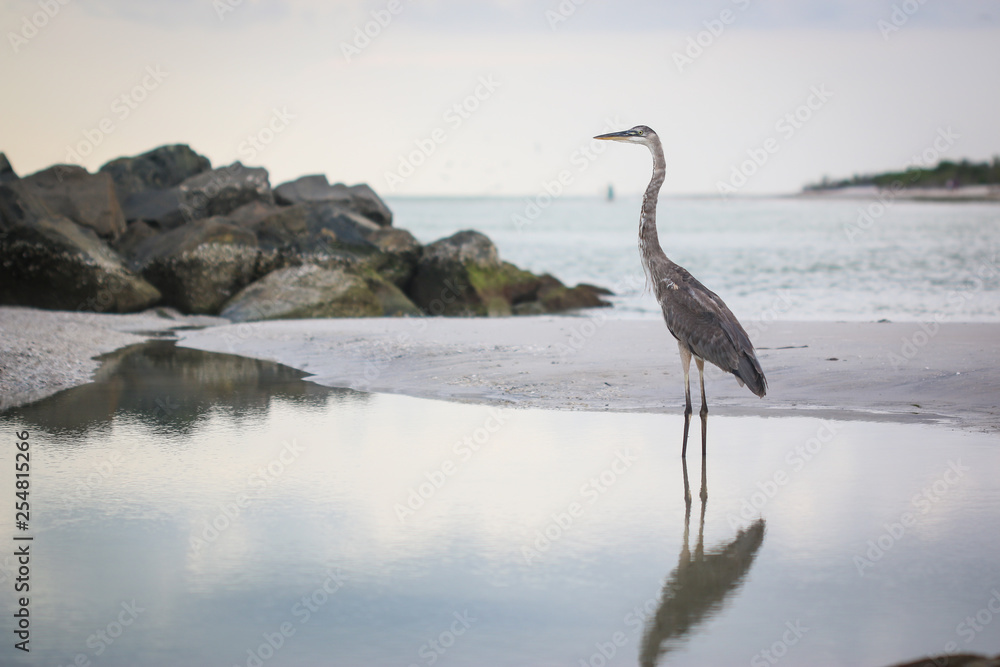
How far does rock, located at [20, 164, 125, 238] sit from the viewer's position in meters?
17.8

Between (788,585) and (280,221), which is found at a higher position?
(280,221)

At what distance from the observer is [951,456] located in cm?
579

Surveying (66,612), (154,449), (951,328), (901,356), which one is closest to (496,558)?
(66,612)

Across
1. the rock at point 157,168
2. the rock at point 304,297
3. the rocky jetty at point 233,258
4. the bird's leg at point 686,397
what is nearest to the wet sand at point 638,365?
the bird's leg at point 686,397

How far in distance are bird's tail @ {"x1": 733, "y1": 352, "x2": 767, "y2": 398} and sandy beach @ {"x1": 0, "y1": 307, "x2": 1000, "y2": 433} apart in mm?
1481

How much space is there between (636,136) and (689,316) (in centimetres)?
170

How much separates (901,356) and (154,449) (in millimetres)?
6869

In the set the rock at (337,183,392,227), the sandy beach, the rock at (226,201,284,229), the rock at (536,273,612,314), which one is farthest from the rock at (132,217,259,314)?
the rock at (536,273,612,314)

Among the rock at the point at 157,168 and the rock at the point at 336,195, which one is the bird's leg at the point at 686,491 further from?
the rock at the point at 157,168

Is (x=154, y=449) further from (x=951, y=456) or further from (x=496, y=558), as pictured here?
(x=951, y=456)

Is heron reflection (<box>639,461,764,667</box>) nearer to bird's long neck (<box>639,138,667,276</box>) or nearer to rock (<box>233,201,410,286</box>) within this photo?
bird's long neck (<box>639,138,667,276</box>)

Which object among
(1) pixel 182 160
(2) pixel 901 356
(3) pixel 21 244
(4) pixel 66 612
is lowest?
(4) pixel 66 612

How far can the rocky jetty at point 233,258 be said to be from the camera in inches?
577

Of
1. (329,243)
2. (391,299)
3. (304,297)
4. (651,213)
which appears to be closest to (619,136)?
(651,213)
